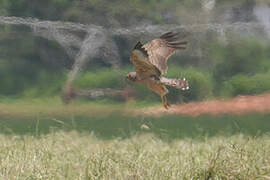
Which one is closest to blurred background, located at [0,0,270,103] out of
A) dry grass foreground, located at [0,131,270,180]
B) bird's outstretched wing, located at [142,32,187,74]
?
dry grass foreground, located at [0,131,270,180]

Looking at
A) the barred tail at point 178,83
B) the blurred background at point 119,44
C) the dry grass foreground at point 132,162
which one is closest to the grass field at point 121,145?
the dry grass foreground at point 132,162

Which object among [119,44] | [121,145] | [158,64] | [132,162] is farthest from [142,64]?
[119,44]

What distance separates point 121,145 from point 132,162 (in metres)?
0.68

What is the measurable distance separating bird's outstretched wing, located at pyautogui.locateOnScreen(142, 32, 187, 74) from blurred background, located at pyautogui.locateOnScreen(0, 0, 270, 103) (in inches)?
52.0

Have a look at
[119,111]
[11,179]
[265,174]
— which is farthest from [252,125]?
[11,179]

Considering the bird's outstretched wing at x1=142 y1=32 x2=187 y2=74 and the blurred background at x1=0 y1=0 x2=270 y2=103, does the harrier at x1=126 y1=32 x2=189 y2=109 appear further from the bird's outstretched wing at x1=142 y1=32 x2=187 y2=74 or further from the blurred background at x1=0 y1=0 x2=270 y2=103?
the blurred background at x1=0 y1=0 x2=270 y2=103

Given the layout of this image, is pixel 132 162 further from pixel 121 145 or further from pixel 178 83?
pixel 121 145

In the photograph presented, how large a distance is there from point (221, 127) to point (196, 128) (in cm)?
15

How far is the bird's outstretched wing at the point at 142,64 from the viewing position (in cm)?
178

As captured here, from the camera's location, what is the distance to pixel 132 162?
231 cm

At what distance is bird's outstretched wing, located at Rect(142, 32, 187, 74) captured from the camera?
1.90 metres

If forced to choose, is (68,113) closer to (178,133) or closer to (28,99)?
(28,99)

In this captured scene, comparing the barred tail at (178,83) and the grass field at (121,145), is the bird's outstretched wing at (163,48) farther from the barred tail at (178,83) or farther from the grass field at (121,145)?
the grass field at (121,145)

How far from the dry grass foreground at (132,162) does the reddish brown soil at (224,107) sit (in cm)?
43
